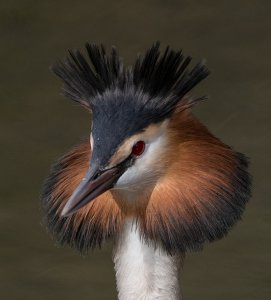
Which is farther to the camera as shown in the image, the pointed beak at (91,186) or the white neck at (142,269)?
the white neck at (142,269)

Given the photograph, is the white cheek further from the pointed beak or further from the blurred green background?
the blurred green background

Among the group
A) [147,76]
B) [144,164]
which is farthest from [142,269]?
[147,76]

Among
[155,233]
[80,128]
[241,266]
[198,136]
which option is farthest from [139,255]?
[80,128]

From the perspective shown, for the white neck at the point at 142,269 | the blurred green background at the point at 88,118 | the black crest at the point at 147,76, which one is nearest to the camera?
the black crest at the point at 147,76

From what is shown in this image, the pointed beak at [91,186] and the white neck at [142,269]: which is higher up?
the pointed beak at [91,186]

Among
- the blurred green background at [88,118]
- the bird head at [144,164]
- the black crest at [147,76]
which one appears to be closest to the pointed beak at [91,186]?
the bird head at [144,164]

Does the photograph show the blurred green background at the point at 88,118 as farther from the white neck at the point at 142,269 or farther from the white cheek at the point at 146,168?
the white cheek at the point at 146,168

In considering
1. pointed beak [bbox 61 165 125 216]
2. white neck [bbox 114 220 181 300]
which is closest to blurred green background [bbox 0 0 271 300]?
white neck [bbox 114 220 181 300]

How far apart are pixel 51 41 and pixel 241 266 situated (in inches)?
57.5

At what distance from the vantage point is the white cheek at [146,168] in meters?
3.39

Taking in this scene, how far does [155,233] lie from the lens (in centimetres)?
355

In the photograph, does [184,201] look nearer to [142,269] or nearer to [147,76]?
[142,269]

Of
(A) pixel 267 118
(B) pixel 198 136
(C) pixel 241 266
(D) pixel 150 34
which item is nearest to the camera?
(B) pixel 198 136

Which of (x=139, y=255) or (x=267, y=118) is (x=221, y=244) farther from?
(x=139, y=255)
